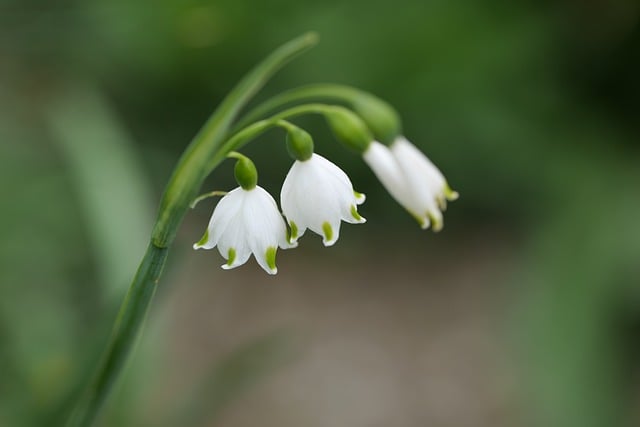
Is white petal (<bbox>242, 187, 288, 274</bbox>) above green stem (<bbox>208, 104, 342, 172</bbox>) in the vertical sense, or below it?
below

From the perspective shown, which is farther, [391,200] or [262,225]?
[391,200]

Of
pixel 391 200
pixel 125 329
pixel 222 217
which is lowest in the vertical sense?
pixel 391 200

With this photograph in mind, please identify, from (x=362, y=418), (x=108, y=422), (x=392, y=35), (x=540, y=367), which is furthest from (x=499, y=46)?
(x=108, y=422)

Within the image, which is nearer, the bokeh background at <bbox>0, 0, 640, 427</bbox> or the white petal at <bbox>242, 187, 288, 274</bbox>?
the white petal at <bbox>242, 187, 288, 274</bbox>

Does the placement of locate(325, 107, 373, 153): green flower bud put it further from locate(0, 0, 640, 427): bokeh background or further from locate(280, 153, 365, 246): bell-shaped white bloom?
locate(0, 0, 640, 427): bokeh background

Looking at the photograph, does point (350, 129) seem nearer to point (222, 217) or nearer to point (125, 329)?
point (222, 217)

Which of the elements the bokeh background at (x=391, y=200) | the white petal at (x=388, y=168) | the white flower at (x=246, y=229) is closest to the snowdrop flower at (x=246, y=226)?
the white flower at (x=246, y=229)

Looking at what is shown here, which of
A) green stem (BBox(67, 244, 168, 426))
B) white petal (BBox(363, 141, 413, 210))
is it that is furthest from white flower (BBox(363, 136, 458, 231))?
green stem (BBox(67, 244, 168, 426))

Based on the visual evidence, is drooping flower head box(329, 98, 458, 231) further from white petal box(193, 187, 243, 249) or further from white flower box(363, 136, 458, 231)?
white petal box(193, 187, 243, 249)

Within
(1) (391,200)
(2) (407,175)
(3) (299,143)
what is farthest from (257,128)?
(1) (391,200)

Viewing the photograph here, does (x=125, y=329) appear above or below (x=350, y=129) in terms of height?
below
